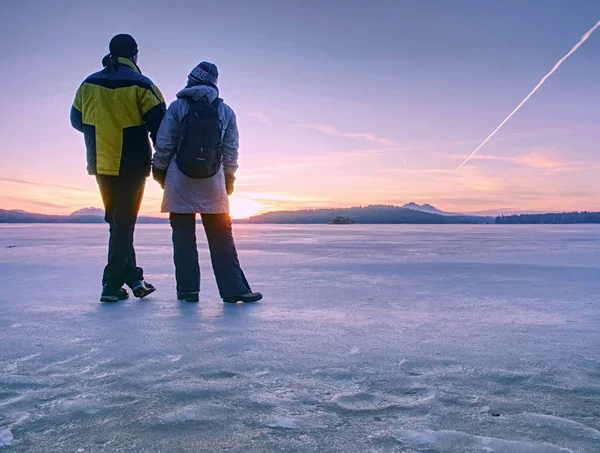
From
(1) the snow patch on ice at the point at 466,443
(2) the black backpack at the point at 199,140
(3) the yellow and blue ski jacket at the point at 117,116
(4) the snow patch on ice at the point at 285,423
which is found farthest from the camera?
(3) the yellow and blue ski jacket at the point at 117,116

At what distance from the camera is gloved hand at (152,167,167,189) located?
3.57 meters

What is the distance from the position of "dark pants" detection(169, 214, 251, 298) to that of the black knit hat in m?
1.26

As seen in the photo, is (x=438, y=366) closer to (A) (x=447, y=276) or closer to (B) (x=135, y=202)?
(B) (x=135, y=202)

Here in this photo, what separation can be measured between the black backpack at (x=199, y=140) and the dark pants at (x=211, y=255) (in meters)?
0.40

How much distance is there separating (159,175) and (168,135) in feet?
1.04

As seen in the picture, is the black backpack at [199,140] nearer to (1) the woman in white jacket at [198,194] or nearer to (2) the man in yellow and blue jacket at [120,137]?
(1) the woman in white jacket at [198,194]

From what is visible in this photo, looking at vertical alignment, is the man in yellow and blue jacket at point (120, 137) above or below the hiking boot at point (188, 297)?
above

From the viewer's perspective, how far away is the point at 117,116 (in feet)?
11.4

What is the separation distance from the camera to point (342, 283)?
4336 mm

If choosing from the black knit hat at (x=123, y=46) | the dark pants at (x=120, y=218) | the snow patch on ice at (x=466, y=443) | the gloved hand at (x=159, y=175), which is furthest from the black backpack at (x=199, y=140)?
the snow patch on ice at (x=466, y=443)

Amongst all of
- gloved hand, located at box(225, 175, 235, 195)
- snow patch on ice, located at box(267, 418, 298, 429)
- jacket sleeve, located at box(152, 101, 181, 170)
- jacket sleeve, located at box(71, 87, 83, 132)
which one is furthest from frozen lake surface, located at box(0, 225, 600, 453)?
jacket sleeve, located at box(71, 87, 83, 132)

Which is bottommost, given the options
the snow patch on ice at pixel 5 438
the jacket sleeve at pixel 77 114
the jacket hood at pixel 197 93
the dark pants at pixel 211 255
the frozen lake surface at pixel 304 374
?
the frozen lake surface at pixel 304 374

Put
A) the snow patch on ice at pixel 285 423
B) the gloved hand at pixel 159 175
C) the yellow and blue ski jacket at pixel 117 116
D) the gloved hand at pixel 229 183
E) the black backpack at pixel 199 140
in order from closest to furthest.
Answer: the snow patch on ice at pixel 285 423
the black backpack at pixel 199 140
the yellow and blue ski jacket at pixel 117 116
the gloved hand at pixel 159 175
the gloved hand at pixel 229 183

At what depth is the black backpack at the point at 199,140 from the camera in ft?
11.0
